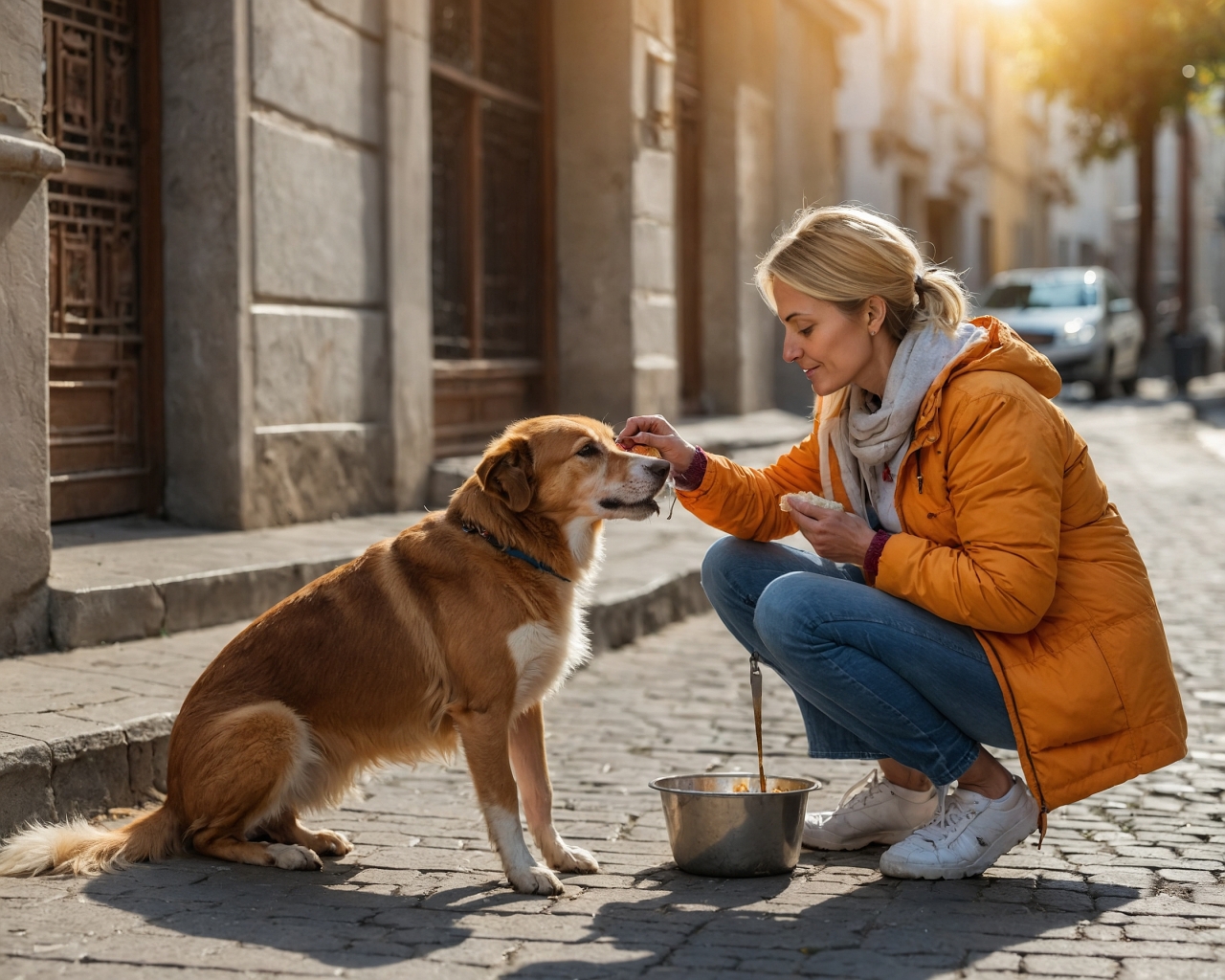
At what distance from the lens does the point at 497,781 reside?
3.88 meters

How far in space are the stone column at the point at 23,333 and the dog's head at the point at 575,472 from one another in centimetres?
209

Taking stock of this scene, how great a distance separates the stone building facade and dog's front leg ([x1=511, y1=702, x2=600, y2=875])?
2230 millimetres

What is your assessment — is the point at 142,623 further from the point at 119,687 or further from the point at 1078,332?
the point at 1078,332

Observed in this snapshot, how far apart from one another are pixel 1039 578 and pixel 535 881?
4.83 feet

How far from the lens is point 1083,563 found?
3754mm

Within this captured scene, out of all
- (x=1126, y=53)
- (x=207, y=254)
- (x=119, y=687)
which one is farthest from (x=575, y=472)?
(x=1126, y=53)

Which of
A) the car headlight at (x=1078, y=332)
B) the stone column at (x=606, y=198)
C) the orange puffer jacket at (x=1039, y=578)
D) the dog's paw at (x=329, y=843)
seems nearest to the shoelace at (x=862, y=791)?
the orange puffer jacket at (x=1039, y=578)

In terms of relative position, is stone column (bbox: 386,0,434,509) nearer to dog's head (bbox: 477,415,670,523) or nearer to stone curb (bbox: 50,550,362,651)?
stone curb (bbox: 50,550,362,651)

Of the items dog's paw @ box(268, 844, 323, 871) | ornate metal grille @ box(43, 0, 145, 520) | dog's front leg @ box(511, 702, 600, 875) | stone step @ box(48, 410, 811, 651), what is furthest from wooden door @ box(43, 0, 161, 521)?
dog's front leg @ box(511, 702, 600, 875)

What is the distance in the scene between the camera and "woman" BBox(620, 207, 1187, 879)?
3.66m

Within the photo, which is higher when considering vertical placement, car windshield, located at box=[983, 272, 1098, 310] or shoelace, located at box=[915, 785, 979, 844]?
car windshield, located at box=[983, 272, 1098, 310]

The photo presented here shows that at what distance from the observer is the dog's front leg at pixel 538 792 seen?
13.1 ft

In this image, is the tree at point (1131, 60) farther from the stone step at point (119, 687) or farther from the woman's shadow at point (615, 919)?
the woman's shadow at point (615, 919)

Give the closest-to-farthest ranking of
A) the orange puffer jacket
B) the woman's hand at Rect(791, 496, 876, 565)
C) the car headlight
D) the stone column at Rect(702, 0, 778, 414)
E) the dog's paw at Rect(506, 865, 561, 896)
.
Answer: the orange puffer jacket
the dog's paw at Rect(506, 865, 561, 896)
the woman's hand at Rect(791, 496, 876, 565)
the stone column at Rect(702, 0, 778, 414)
the car headlight
